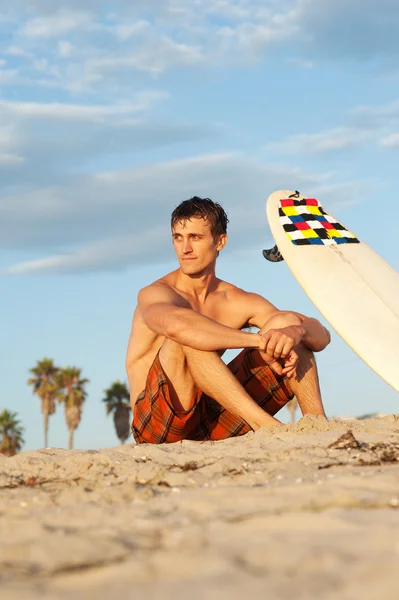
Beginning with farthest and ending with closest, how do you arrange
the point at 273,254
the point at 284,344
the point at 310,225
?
the point at 310,225
the point at 273,254
the point at 284,344

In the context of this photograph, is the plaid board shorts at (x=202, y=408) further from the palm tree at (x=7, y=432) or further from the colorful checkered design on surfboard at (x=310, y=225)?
the palm tree at (x=7, y=432)

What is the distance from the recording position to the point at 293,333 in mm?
4387

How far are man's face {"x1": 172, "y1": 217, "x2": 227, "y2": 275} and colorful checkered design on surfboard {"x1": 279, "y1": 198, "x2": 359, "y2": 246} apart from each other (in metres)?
1.83

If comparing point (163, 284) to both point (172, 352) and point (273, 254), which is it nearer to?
point (172, 352)

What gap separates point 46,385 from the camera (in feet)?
128

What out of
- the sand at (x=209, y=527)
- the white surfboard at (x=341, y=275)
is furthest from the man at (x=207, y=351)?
the white surfboard at (x=341, y=275)

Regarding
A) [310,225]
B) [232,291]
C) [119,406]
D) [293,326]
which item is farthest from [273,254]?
[119,406]

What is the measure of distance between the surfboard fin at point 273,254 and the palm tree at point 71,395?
32.4 metres

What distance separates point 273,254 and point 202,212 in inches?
73.4

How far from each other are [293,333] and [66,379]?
35169mm

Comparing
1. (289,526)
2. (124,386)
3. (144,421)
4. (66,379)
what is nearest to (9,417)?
(66,379)

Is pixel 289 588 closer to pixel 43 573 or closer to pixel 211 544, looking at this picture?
pixel 211 544

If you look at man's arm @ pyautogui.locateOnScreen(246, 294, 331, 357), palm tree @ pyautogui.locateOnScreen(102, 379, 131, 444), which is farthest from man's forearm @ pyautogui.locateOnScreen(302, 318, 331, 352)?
palm tree @ pyautogui.locateOnScreen(102, 379, 131, 444)

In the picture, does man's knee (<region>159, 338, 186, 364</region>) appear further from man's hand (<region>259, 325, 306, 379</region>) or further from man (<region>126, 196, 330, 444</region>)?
man's hand (<region>259, 325, 306, 379</region>)
